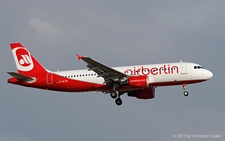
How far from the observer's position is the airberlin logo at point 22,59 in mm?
62625

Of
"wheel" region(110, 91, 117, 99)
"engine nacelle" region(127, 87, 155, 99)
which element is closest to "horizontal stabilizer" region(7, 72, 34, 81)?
"wheel" region(110, 91, 117, 99)

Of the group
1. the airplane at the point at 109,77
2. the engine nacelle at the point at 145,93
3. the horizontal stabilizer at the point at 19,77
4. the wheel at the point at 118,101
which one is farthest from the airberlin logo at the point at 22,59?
the engine nacelle at the point at 145,93

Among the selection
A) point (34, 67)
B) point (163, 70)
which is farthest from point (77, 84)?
point (163, 70)

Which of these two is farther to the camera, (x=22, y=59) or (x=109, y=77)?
(x=22, y=59)

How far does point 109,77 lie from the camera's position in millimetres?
58188

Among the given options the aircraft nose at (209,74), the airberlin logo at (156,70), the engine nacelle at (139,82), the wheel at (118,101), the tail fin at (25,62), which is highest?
the tail fin at (25,62)

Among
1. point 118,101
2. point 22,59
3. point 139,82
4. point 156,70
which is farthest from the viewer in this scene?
point 22,59

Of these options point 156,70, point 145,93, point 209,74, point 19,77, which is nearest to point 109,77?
point 156,70

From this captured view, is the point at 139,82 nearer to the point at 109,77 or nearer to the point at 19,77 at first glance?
the point at 109,77

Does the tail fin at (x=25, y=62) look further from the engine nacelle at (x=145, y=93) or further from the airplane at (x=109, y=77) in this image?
the engine nacelle at (x=145, y=93)

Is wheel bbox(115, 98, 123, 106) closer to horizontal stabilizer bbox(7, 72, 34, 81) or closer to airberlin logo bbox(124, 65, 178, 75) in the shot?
airberlin logo bbox(124, 65, 178, 75)

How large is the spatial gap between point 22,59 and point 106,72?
11895 millimetres

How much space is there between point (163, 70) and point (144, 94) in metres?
6.30

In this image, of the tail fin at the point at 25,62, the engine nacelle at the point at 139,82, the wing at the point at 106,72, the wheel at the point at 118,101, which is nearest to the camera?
the wing at the point at 106,72
